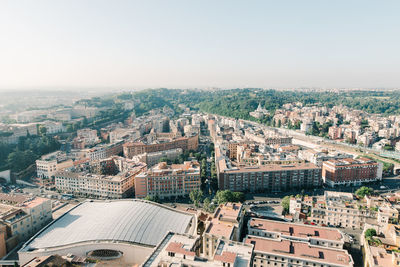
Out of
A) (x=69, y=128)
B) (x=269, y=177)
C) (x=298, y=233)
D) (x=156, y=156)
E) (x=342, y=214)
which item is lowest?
(x=342, y=214)

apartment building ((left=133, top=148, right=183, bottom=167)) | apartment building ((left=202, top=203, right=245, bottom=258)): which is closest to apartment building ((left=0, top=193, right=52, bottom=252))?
apartment building ((left=202, top=203, right=245, bottom=258))

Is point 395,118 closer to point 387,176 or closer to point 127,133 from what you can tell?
point 387,176

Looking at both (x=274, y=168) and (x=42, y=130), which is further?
(x=42, y=130)

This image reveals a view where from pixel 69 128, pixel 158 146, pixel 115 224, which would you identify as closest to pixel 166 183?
pixel 115 224

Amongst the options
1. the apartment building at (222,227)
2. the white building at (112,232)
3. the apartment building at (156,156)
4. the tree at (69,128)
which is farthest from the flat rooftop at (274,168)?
the tree at (69,128)

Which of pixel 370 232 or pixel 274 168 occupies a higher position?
pixel 274 168

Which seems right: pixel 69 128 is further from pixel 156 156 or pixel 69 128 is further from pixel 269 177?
pixel 269 177
